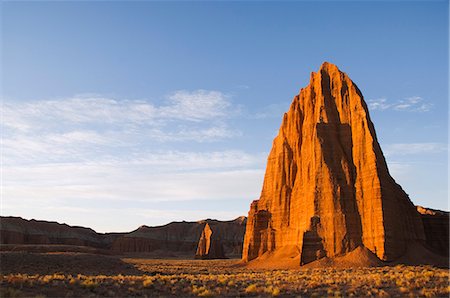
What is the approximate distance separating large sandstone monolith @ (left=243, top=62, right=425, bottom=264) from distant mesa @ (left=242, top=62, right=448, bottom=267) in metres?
0.13

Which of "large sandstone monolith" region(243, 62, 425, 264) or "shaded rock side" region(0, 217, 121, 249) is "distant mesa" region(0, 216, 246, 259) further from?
"large sandstone monolith" region(243, 62, 425, 264)

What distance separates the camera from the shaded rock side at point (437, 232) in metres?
62.4

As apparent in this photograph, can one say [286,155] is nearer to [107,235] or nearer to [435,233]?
[435,233]

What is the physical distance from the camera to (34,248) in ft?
329

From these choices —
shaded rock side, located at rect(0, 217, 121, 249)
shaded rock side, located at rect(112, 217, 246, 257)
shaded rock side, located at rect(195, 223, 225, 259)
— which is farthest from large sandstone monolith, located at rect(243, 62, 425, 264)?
shaded rock side, located at rect(112, 217, 246, 257)

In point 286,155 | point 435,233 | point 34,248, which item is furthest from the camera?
point 34,248

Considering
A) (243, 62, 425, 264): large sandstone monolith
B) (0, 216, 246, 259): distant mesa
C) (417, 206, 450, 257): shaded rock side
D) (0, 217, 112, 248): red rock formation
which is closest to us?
(243, 62, 425, 264): large sandstone monolith

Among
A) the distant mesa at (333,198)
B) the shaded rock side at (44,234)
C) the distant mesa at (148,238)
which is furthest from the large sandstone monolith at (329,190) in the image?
the shaded rock side at (44,234)

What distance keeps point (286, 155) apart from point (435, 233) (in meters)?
25.5

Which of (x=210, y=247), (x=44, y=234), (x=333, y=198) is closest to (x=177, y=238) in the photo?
(x=44, y=234)

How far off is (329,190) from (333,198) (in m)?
1.30

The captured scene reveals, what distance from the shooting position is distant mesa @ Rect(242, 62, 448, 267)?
55.6 metres

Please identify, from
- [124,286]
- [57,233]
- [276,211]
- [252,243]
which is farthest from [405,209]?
[57,233]

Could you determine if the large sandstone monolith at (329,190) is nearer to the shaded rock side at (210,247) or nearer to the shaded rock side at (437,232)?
the shaded rock side at (437,232)
